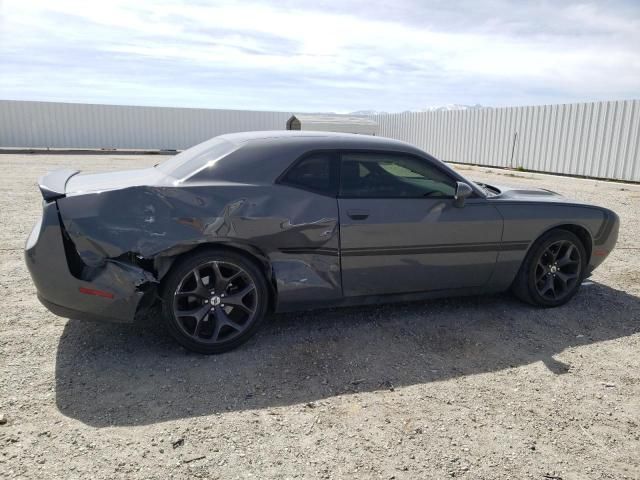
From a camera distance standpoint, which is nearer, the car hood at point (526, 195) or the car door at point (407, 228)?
the car door at point (407, 228)

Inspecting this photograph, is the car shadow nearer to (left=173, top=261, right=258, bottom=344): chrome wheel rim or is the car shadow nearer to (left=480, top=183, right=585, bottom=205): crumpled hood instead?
(left=173, top=261, right=258, bottom=344): chrome wheel rim

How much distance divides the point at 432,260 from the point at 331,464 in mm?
2016

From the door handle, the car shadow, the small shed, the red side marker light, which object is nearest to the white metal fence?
the small shed

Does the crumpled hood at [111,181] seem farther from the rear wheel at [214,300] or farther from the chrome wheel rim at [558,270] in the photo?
the chrome wheel rim at [558,270]

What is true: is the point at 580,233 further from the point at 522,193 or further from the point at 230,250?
the point at 230,250

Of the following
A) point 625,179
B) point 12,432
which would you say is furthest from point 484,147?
point 12,432

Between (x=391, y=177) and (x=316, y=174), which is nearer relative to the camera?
(x=316, y=174)

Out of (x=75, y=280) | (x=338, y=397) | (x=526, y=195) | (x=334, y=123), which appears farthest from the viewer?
(x=334, y=123)

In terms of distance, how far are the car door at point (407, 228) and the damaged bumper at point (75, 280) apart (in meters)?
1.49

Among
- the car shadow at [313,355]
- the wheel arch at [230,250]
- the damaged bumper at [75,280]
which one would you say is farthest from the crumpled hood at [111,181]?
the car shadow at [313,355]

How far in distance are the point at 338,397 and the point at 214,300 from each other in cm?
110

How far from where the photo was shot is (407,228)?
3830mm

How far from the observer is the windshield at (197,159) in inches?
140

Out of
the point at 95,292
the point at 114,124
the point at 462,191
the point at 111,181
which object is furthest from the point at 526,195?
the point at 114,124
